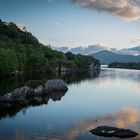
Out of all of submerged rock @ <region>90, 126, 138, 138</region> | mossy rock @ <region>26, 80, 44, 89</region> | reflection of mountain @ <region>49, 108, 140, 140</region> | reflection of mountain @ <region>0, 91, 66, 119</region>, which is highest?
mossy rock @ <region>26, 80, 44, 89</region>

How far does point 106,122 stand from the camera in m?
39.7

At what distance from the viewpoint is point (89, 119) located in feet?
138

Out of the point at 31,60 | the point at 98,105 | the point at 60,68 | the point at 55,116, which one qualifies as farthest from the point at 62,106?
the point at 60,68

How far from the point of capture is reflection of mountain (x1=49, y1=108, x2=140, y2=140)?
33.6 meters

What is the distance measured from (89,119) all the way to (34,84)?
25.4 m

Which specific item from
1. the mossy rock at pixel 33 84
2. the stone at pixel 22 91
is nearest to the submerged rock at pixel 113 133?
the stone at pixel 22 91

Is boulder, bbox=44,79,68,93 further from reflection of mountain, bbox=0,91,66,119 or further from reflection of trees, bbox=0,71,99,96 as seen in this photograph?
reflection of mountain, bbox=0,91,66,119

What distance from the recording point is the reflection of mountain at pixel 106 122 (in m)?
33.6

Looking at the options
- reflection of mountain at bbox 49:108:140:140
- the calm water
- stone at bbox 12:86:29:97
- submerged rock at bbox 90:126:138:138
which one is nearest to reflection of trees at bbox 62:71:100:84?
stone at bbox 12:86:29:97

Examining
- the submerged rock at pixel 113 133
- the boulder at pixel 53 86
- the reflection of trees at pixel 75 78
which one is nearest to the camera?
the submerged rock at pixel 113 133

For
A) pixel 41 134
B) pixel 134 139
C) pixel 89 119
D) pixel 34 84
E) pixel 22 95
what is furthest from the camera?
pixel 34 84

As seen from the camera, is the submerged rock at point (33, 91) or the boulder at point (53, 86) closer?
the submerged rock at point (33, 91)

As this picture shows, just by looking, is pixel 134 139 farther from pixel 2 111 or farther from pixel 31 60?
pixel 31 60

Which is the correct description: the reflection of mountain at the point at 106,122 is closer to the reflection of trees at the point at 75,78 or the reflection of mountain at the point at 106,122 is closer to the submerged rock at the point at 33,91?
the submerged rock at the point at 33,91
